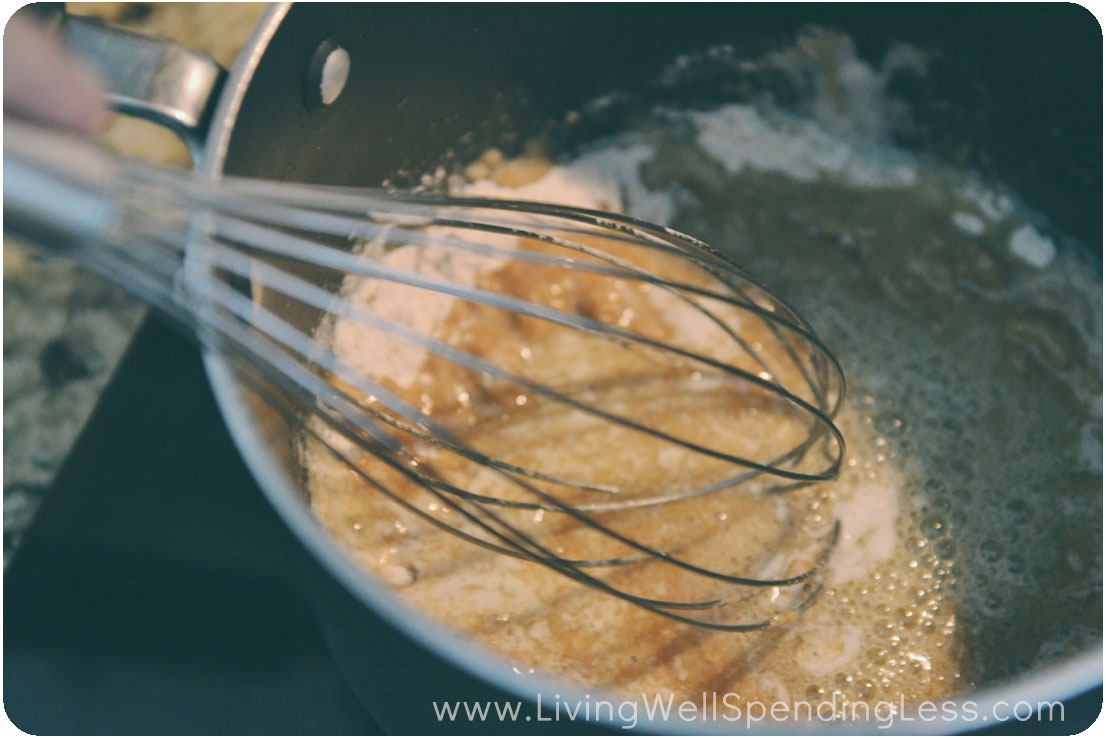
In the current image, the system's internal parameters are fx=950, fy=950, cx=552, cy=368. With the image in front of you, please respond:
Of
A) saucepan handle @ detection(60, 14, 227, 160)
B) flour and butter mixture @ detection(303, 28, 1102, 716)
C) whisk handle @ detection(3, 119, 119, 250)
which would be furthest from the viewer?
flour and butter mixture @ detection(303, 28, 1102, 716)

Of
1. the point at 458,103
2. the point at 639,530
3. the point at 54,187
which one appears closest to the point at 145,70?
the point at 54,187

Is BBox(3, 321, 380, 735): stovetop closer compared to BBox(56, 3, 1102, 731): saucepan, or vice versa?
BBox(56, 3, 1102, 731): saucepan

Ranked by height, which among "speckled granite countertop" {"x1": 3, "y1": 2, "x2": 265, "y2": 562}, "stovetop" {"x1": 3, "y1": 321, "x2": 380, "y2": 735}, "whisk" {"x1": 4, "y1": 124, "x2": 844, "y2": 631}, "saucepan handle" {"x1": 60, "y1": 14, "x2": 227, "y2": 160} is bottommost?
"stovetop" {"x1": 3, "y1": 321, "x2": 380, "y2": 735}

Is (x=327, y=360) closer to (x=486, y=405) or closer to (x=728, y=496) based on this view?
(x=486, y=405)

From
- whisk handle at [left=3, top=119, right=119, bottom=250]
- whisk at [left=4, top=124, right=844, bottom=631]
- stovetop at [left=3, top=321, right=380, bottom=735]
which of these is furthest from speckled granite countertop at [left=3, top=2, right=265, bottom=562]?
whisk handle at [left=3, top=119, right=119, bottom=250]

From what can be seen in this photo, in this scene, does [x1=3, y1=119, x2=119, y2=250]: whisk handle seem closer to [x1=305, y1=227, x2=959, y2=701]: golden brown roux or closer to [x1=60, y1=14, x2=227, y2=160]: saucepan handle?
[x1=60, y1=14, x2=227, y2=160]: saucepan handle

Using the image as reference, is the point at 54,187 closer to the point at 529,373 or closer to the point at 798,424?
the point at 529,373
